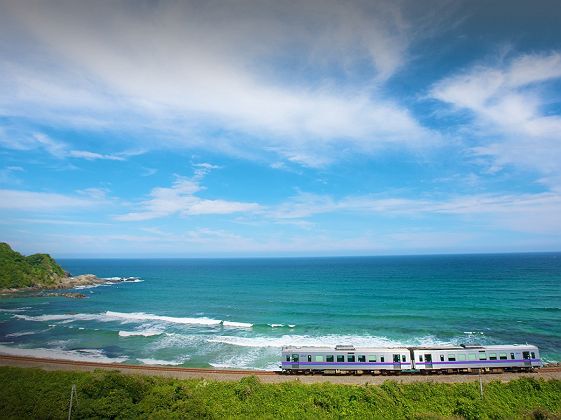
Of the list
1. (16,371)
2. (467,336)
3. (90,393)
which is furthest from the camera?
(467,336)

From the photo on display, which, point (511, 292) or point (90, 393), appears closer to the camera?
point (90, 393)

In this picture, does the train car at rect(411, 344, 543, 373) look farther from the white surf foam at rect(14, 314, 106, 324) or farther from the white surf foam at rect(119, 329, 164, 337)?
the white surf foam at rect(14, 314, 106, 324)

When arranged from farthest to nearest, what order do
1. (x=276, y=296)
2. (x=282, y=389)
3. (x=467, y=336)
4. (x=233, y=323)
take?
(x=276, y=296)
(x=233, y=323)
(x=467, y=336)
(x=282, y=389)

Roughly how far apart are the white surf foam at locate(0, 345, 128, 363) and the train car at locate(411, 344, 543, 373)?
31.2m

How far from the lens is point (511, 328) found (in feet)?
150

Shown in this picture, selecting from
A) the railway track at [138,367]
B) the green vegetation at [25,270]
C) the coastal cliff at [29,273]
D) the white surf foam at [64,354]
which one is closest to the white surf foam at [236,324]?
the white surf foam at [64,354]

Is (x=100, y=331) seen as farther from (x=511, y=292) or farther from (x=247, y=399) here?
(x=511, y=292)

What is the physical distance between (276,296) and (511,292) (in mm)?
50387

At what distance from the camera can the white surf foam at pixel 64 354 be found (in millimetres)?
37438

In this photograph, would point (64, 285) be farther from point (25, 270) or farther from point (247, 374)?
point (247, 374)

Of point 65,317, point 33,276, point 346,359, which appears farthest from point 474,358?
point 33,276

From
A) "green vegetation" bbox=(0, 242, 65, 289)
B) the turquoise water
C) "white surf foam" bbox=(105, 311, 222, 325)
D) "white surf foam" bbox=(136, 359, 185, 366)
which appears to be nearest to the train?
the turquoise water

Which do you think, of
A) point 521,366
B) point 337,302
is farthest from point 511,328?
point 337,302

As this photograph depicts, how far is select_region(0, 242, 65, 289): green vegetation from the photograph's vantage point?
86062 millimetres
